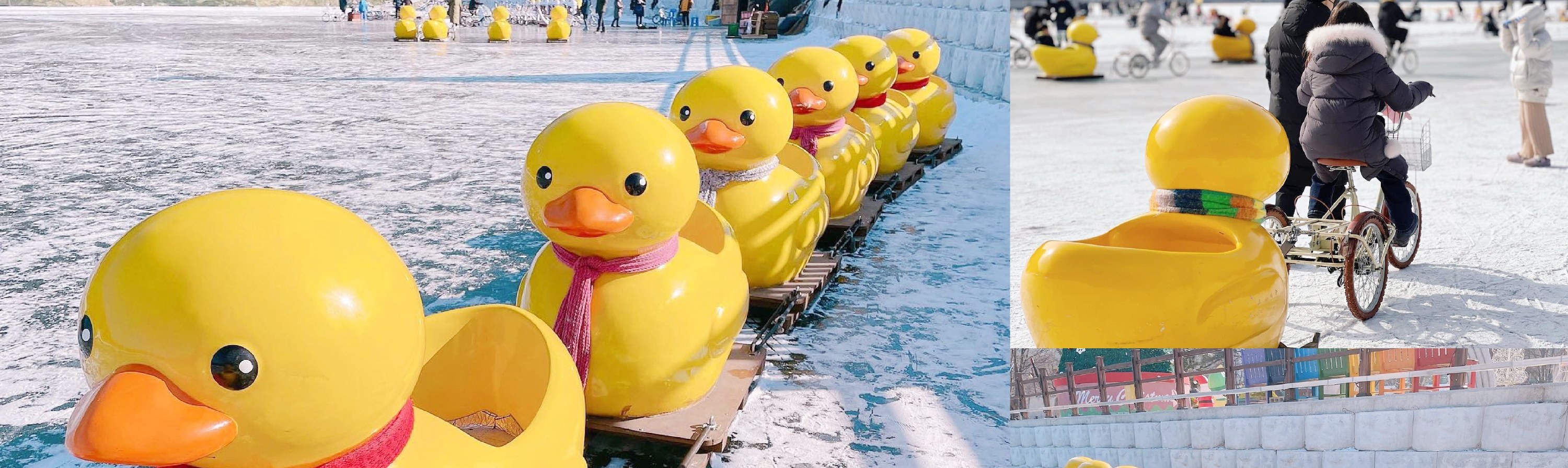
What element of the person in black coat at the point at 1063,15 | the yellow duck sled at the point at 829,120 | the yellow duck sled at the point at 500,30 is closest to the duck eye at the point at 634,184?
the yellow duck sled at the point at 829,120

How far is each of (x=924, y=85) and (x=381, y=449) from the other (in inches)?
219

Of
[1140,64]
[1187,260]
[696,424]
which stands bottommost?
[696,424]

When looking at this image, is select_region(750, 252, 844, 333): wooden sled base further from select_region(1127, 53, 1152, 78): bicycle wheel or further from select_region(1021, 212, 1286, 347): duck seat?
select_region(1127, 53, 1152, 78): bicycle wheel

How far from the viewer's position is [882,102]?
5.84 meters

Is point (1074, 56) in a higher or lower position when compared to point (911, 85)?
higher

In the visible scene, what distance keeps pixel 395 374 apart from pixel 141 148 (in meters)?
6.75

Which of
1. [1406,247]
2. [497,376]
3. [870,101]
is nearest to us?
[497,376]

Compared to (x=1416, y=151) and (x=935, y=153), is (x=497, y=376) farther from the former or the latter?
(x=935, y=153)

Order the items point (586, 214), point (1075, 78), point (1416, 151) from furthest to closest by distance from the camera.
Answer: point (1075, 78) → point (1416, 151) → point (586, 214)

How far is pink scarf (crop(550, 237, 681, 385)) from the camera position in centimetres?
262

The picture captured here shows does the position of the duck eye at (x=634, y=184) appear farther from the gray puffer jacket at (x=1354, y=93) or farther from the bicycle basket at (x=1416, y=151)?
the bicycle basket at (x=1416, y=151)

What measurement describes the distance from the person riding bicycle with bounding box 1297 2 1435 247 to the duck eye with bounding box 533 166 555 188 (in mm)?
2900

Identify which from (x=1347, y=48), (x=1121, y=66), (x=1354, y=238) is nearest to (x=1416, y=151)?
(x=1347, y=48)

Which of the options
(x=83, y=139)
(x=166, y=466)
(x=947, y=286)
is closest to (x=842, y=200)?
(x=947, y=286)
